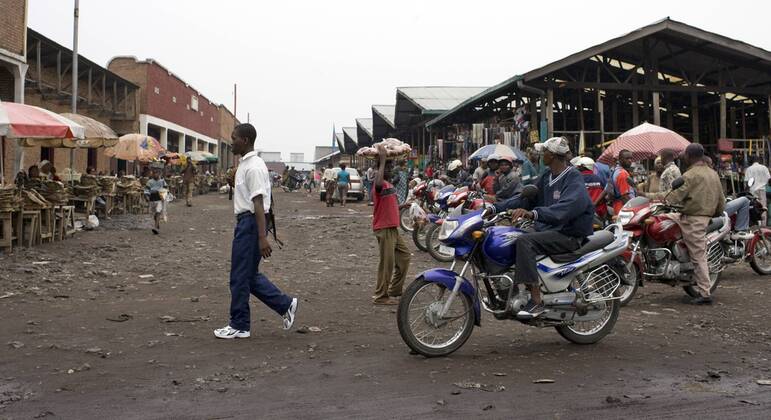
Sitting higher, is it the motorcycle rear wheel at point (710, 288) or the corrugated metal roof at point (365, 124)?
the corrugated metal roof at point (365, 124)

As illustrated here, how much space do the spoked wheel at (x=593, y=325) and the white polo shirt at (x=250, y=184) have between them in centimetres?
271

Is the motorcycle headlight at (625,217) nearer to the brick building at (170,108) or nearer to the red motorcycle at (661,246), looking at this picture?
the red motorcycle at (661,246)

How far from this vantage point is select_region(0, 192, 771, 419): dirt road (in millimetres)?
4078

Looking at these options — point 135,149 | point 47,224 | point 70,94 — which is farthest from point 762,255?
point 70,94

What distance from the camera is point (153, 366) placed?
4.93 meters

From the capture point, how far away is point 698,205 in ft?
24.8

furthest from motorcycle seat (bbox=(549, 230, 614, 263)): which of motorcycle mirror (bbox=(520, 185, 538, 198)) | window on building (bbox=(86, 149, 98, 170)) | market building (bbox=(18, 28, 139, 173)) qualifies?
window on building (bbox=(86, 149, 98, 170))

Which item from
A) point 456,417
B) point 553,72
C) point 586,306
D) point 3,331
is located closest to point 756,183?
point 553,72

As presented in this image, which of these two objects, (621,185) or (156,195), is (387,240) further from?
(156,195)

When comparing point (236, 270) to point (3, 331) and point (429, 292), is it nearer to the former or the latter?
point (429, 292)

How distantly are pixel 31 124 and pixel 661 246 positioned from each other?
9577mm

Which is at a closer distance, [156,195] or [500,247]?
[500,247]

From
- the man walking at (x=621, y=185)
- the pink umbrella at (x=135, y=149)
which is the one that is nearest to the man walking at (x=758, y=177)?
the man walking at (x=621, y=185)

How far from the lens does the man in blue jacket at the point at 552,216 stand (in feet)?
16.9
